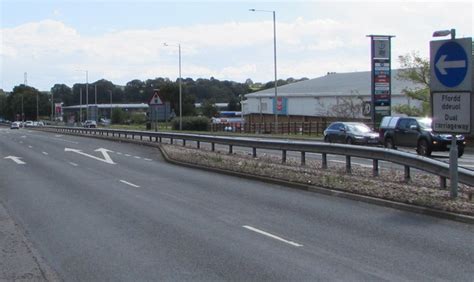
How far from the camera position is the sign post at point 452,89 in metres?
11.3

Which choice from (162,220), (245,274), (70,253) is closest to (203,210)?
(162,220)

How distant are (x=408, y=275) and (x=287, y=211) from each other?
476 centimetres

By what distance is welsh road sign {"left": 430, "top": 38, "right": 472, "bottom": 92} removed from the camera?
11.3 meters

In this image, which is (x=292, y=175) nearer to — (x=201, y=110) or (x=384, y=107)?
(x=384, y=107)

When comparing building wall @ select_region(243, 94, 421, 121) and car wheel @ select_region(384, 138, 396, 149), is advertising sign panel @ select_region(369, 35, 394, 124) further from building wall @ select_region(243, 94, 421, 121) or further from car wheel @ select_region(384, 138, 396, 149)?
car wheel @ select_region(384, 138, 396, 149)

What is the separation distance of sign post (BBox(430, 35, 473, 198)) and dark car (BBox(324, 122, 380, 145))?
19.0 metres

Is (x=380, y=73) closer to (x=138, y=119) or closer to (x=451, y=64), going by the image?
(x=451, y=64)

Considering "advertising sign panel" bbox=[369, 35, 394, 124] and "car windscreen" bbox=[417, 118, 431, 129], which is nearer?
"car windscreen" bbox=[417, 118, 431, 129]

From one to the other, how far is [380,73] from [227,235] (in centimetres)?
3277

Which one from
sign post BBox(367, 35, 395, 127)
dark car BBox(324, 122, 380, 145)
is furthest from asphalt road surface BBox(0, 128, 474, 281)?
sign post BBox(367, 35, 395, 127)

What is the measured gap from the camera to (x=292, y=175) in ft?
53.1

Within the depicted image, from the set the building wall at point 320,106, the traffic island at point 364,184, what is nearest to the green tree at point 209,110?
the building wall at point 320,106

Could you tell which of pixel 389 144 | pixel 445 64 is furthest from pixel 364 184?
pixel 389 144

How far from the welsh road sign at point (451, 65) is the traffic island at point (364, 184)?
2.13 meters
